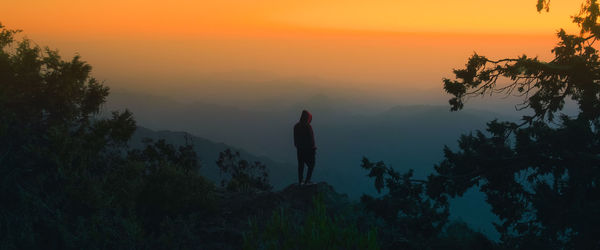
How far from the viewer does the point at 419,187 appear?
1003 centimetres

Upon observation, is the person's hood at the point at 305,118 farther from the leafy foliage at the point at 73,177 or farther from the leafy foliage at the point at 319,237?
the leafy foliage at the point at 319,237

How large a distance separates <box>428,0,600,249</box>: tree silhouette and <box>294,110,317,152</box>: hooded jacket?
2.89 meters

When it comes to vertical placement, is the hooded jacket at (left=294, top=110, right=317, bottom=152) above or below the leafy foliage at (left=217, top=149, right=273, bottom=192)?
above

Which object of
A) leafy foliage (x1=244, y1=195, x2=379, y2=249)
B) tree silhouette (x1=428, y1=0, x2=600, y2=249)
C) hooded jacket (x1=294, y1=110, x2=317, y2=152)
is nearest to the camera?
leafy foliage (x1=244, y1=195, x2=379, y2=249)

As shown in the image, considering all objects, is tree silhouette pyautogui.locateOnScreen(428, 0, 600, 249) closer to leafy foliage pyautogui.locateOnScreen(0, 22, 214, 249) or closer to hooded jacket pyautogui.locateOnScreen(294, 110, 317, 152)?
hooded jacket pyautogui.locateOnScreen(294, 110, 317, 152)

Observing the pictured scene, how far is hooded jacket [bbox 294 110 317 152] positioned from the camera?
11305 mm

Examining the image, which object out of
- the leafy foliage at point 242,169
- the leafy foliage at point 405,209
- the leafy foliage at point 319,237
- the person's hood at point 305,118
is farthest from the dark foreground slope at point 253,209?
the leafy foliage at point 242,169

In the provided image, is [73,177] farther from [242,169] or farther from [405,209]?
[242,169]

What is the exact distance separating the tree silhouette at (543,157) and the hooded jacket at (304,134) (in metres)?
2.89

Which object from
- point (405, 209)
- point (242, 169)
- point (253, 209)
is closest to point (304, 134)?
point (253, 209)

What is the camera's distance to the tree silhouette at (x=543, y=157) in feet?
28.3

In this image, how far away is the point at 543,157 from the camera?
9.52 metres

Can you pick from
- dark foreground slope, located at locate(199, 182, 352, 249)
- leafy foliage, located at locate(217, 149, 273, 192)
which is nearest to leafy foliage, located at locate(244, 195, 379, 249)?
dark foreground slope, located at locate(199, 182, 352, 249)

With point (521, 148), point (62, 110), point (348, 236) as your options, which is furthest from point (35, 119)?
point (521, 148)
